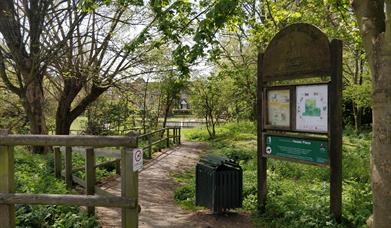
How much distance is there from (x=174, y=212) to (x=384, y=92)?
427 cm

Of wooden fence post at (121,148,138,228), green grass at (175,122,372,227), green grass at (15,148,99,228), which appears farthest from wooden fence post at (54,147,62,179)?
wooden fence post at (121,148,138,228)

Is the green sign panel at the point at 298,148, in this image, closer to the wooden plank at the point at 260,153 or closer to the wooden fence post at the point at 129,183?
the wooden plank at the point at 260,153

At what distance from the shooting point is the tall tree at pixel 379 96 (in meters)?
3.94

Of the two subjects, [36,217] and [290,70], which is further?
[290,70]

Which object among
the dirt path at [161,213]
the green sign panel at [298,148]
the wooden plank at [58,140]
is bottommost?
the dirt path at [161,213]

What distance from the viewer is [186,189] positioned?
839 cm

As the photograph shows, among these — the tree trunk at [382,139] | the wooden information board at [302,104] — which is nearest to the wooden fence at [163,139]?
the wooden information board at [302,104]

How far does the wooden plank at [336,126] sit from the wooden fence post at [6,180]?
4.21m

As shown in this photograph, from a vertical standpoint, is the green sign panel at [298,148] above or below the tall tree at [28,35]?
below

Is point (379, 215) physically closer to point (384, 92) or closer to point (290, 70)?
point (384, 92)

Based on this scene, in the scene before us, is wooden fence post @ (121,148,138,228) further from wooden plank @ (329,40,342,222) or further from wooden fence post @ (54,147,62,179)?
wooden fence post @ (54,147,62,179)

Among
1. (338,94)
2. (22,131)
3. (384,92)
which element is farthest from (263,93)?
(22,131)

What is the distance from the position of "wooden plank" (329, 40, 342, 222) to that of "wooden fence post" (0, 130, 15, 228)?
13.8 ft

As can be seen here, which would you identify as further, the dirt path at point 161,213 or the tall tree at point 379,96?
the dirt path at point 161,213
